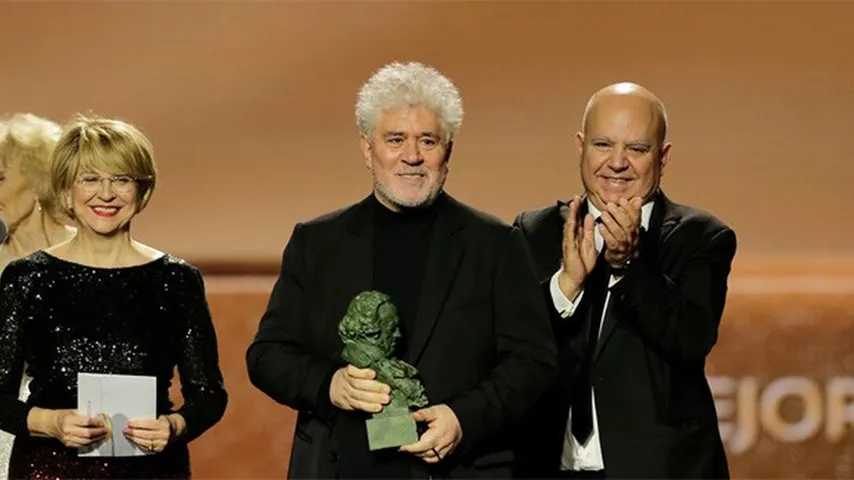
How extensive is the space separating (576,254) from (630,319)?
174mm

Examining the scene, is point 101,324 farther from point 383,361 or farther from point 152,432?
point 383,361

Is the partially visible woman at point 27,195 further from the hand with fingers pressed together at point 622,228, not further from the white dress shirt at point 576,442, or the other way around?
the hand with fingers pressed together at point 622,228

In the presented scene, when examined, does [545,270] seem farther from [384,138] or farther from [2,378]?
[2,378]

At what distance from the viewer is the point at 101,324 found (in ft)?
11.0

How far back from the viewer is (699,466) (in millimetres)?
3381

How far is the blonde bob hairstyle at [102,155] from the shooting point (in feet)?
10.9

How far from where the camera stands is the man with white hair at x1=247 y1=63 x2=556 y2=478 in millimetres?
3111

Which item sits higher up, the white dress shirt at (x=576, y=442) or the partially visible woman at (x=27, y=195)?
the partially visible woman at (x=27, y=195)

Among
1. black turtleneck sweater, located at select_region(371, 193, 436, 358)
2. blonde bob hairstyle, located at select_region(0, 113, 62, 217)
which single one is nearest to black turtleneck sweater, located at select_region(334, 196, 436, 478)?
black turtleneck sweater, located at select_region(371, 193, 436, 358)

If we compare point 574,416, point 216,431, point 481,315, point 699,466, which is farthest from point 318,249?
point 216,431

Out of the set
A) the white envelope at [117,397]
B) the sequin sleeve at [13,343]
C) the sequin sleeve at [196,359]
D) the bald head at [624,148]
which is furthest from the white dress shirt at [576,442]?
the sequin sleeve at [13,343]

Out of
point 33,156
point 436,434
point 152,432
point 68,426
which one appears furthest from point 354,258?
point 33,156

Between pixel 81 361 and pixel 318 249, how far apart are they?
0.53m

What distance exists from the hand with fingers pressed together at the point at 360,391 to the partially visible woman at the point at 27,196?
1.17 m
